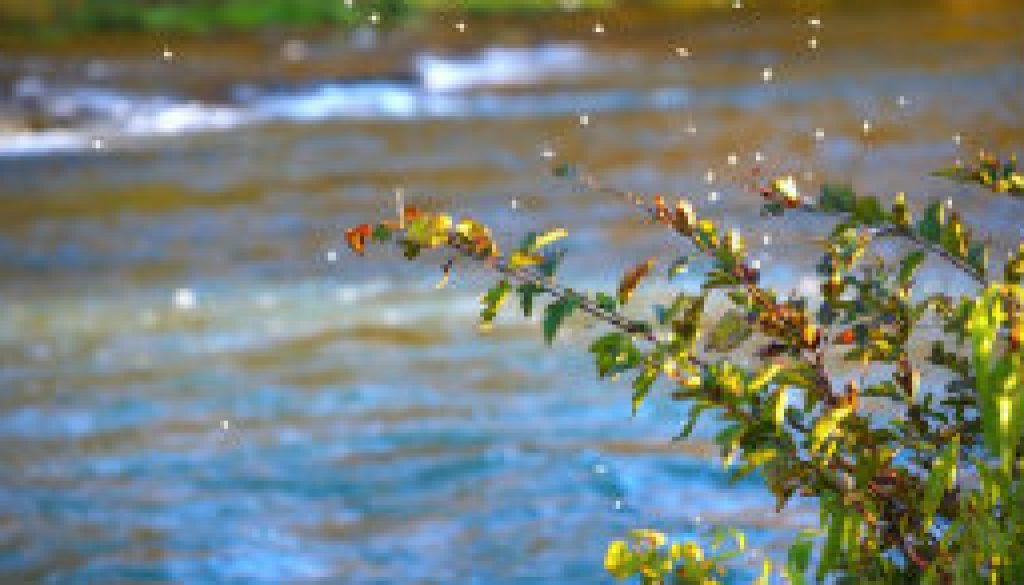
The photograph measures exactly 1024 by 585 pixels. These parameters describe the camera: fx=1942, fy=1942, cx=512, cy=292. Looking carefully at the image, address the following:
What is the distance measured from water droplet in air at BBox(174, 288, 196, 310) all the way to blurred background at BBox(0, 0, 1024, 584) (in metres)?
0.10

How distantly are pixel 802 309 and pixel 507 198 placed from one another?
8212 millimetres

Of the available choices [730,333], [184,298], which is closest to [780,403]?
[730,333]

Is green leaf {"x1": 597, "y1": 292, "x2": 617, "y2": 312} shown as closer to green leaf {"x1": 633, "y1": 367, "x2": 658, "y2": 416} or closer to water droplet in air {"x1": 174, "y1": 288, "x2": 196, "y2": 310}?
green leaf {"x1": 633, "y1": 367, "x2": 658, "y2": 416}

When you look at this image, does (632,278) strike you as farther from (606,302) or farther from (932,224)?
(932,224)

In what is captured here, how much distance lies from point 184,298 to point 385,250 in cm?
113

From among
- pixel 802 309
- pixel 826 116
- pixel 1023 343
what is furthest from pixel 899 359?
pixel 826 116

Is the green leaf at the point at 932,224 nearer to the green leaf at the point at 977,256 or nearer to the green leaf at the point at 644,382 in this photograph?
the green leaf at the point at 977,256

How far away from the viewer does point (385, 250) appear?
9492 mm

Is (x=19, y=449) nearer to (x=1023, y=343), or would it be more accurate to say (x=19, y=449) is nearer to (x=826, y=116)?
(x=1023, y=343)

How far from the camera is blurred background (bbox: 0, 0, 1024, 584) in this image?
17.5 feet

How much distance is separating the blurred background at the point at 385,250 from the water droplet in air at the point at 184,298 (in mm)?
104

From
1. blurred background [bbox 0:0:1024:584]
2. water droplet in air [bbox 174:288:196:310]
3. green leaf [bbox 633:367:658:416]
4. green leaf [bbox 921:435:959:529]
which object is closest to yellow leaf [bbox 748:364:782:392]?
green leaf [bbox 633:367:658:416]

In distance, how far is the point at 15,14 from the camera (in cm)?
2220

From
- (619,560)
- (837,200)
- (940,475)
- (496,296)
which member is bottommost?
(619,560)
